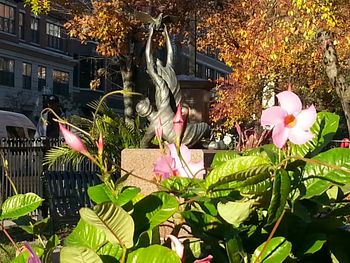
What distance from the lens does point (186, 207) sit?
5.70ft

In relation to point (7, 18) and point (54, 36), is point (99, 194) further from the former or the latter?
point (54, 36)

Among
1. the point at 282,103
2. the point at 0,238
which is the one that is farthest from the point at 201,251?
the point at 0,238

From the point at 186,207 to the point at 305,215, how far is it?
0.99 ft

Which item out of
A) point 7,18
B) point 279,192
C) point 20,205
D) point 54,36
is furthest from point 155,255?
point 54,36

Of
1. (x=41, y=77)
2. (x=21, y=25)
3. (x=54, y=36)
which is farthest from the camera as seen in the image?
(x=54, y=36)

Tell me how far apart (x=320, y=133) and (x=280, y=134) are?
370 mm

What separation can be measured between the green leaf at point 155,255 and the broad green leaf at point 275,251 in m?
0.27

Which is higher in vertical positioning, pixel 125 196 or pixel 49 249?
pixel 125 196

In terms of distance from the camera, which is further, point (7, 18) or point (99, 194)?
point (7, 18)

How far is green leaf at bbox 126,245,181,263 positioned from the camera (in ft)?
4.53

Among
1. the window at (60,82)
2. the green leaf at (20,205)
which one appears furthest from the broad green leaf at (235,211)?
the window at (60,82)

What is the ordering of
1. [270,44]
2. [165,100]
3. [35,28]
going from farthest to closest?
[35,28], [270,44], [165,100]

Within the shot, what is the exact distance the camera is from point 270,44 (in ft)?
53.8

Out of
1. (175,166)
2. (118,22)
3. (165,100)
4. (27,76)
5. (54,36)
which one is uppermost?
(54,36)
